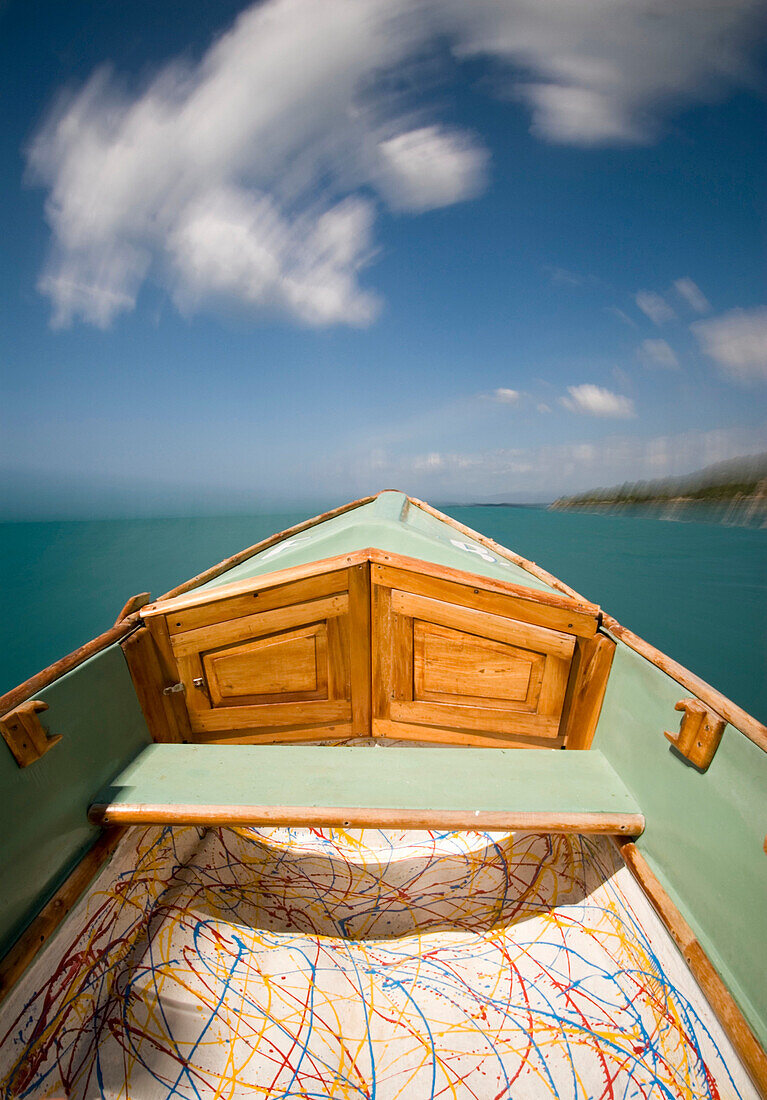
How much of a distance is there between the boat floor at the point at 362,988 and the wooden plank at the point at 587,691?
529 millimetres

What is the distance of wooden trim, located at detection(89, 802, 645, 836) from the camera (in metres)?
1.57

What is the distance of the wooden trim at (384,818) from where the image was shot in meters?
1.57

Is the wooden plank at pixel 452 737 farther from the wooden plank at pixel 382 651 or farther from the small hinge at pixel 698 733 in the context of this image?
the small hinge at pixel 698 733

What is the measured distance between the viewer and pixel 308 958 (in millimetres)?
1827

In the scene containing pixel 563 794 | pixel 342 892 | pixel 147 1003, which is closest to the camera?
pixel 147 1003

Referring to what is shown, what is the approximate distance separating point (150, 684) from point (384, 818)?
4.40 feet

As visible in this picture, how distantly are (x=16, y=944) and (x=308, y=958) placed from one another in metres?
1.11

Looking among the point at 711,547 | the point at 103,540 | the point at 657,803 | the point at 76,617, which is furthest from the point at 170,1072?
the point at 103,540

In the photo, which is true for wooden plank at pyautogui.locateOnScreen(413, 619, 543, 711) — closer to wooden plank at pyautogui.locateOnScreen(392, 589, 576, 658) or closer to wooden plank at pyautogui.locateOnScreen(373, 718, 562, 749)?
wooden plank at pyautogui.locateOnScreen(392, 589, 576, 658)

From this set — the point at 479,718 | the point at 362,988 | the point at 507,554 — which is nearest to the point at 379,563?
the point at 479,718

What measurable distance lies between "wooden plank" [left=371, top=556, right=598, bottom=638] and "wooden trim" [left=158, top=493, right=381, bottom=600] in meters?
1.32

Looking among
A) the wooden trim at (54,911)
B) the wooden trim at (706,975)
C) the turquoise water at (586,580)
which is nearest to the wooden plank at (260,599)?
the wooden trim at (54,911)

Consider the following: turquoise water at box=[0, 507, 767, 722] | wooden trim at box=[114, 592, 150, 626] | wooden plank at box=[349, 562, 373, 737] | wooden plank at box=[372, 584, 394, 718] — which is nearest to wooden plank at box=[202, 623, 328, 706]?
wooden plank at box=[349, 562, 373, 737]

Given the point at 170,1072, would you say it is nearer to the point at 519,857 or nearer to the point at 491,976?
the point at 491,976
